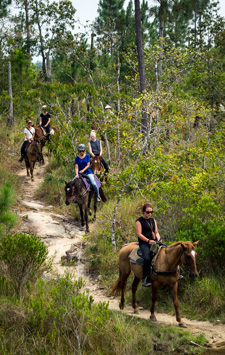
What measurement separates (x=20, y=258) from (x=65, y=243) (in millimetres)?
3192

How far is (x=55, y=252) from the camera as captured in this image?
35.9ft

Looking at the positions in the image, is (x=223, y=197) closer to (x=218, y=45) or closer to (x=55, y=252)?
(x=55, y=252)

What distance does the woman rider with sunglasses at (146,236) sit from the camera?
780 centimetres

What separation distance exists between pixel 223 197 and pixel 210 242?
162 cm

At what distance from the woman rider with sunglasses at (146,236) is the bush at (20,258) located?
Answer: 2579 mm

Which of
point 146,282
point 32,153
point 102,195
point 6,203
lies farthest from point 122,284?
point 32,153

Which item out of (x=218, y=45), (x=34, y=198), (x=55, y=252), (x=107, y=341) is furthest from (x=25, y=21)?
→ (x=107, y=341)

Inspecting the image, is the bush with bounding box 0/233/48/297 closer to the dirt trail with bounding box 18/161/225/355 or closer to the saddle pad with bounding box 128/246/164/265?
the dirt trail with bounding box 18/161/225/355

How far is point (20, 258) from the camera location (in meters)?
8.76

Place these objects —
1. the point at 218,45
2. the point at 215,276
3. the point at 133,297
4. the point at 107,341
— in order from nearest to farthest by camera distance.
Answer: the point at 107,341, the point at 133,297, the point at 215,276, the point at 218,45

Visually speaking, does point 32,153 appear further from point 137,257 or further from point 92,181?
point 137,257

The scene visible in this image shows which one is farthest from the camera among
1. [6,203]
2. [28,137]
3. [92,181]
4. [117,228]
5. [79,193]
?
[28,137]

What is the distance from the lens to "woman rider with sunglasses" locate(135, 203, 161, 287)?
780 centimetres


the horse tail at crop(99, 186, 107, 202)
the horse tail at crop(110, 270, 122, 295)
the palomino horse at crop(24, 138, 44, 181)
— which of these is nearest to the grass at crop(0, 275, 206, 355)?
the horse tail at crop(110, 270, 122, 295)
